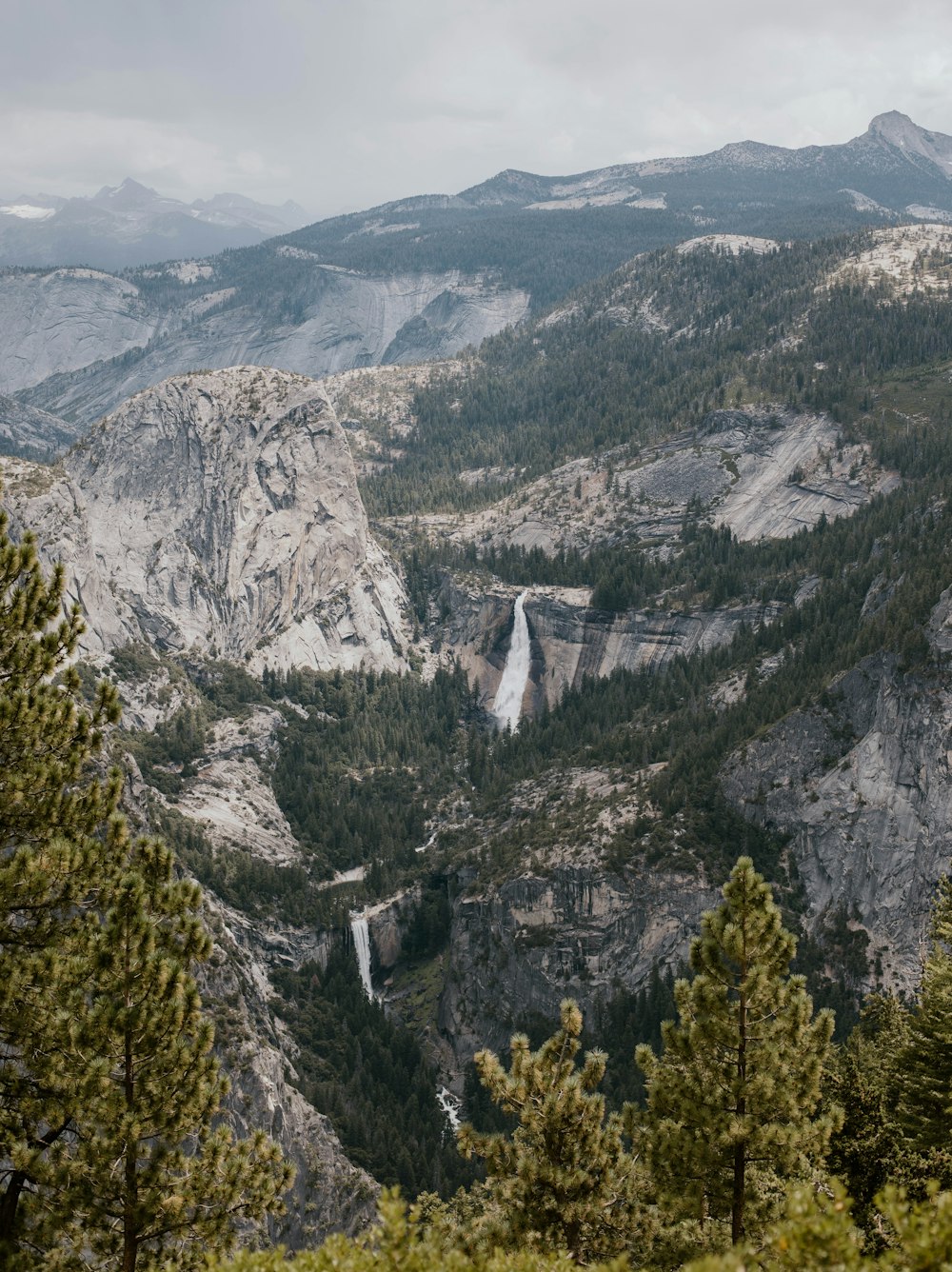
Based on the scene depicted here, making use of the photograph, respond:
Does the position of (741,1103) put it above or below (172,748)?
above

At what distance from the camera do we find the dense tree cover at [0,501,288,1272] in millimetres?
28875

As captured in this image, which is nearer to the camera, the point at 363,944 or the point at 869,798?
the point at 869,798

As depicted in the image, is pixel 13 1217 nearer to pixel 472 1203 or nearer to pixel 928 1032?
pixel 928 1032

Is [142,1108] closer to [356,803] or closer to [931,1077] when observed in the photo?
[931,1077]

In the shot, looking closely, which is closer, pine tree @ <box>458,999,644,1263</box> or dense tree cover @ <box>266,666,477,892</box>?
pine tree @ <box>458,999,644,1263</box>

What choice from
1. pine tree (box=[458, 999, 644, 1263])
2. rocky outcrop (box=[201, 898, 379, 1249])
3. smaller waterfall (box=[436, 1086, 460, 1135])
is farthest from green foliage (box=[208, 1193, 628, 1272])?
smaller waterfall (box=[436, 1086, 460, 1135])

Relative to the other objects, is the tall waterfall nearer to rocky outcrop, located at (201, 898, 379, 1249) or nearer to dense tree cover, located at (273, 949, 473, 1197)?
dense tree cover, located at (273, 949, 473, 1197)

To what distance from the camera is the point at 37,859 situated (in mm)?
30000

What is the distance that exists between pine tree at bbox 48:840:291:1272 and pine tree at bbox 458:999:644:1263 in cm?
890

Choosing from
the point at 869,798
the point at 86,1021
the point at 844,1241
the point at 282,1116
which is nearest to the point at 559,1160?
the point at 86,1021

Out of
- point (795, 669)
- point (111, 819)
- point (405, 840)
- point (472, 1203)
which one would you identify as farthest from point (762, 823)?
point (111, 819)

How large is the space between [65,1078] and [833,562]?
17533 centimetres

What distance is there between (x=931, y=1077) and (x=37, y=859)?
33966mm

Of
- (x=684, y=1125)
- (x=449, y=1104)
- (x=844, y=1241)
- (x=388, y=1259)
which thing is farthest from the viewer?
(x=449, y=1104)
